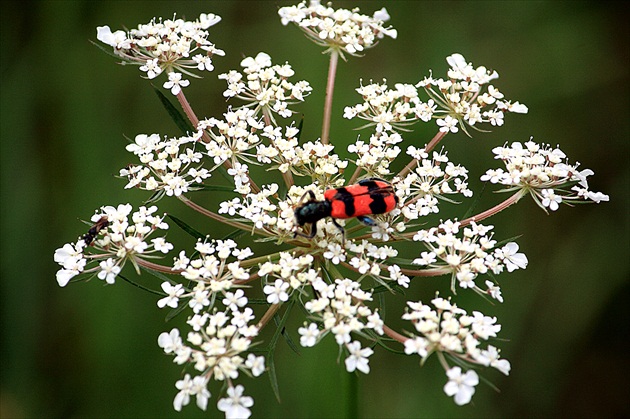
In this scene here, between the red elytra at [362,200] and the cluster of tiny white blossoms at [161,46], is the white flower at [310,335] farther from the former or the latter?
the cluster of tiny white blossoms at [161,46]

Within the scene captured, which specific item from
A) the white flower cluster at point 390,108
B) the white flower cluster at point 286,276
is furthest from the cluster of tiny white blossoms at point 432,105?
the white flower cluster at point 286,276

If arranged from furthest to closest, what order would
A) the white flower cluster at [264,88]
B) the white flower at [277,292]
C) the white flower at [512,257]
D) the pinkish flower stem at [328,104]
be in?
the white flower cluster at [264,88]
the pinkish flower stem at [328,104]
the white flower at [512,257]
the white flower at [277,292]

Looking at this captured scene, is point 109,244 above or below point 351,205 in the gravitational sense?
below

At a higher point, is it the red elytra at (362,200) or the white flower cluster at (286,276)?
the red elytra at (362,200)

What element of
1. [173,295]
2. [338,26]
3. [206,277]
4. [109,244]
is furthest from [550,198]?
[109,244]

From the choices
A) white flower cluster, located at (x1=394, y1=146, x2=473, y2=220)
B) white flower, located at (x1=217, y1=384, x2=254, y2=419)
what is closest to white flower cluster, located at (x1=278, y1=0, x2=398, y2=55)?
white flower cluster, located at (x1=394, y1=146, x2=473, y2=220)

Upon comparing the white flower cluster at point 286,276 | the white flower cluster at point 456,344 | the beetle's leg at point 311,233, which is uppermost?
the beetle's leg at point 311,233

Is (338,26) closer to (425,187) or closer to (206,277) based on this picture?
(425,187)
